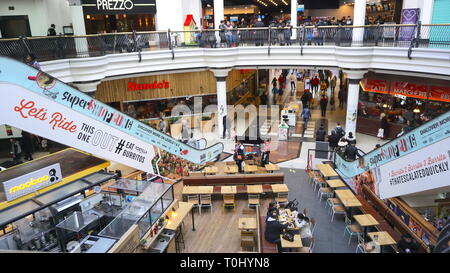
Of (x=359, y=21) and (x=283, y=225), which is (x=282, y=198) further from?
(x=359, y=21)

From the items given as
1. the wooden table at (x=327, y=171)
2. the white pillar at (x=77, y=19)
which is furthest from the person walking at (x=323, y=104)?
the white pillar at (x=77, y=19)

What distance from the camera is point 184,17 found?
71.2 ft

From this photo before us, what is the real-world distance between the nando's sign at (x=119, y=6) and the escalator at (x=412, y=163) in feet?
48.6

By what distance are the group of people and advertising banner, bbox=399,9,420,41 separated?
9.80 metres

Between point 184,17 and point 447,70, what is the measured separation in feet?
49.2

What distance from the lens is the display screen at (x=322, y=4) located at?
32.0 meters

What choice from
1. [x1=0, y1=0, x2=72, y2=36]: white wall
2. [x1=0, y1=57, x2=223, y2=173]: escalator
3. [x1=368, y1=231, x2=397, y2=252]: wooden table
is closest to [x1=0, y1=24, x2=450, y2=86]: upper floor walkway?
[x1=0, y1=57, x2=223, y2=173]: escalator

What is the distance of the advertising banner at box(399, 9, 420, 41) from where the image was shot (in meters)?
15.0

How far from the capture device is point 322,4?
32.4m

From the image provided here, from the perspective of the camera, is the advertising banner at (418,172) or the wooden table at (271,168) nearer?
the advertising banner at (418,172)

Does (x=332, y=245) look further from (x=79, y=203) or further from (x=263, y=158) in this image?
(x=79, y=203)

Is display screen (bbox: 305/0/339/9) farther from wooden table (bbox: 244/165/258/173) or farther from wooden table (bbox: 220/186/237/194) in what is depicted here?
wooden table (bbox: 220/186/237/194)

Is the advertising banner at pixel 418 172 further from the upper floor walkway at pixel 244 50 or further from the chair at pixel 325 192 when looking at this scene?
the upper floor walkway at pixel 244 50

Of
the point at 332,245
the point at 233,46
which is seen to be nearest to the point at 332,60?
the point at 233,46
